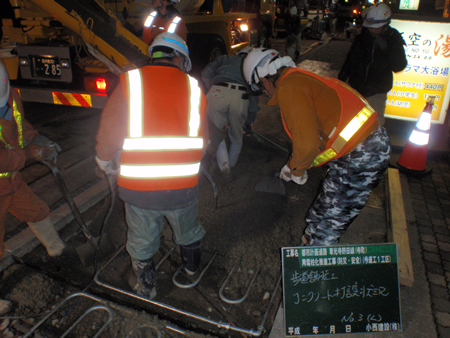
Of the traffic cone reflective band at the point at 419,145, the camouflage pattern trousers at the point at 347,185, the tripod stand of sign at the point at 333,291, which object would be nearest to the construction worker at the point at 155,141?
the tripod stand of sign at the point at 333,291

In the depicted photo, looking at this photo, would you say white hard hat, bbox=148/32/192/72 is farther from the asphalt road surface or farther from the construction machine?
the construction machine

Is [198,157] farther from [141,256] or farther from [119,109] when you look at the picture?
[141,256]

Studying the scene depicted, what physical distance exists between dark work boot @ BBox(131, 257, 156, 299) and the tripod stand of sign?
1.01 meters

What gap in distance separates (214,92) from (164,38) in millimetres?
1573

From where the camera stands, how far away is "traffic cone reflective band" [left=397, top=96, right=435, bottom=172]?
407cm

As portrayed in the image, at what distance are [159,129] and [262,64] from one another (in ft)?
3.32

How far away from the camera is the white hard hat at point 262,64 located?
2242mm

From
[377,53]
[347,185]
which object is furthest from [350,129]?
[377,53]

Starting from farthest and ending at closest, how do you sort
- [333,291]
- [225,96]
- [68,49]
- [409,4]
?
1. [409,4]
2. [68,49]
3. [225,96]
4. [333,291]

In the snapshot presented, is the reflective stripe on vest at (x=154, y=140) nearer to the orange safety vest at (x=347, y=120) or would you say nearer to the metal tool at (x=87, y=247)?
the orange safety vest at (x=347, y=120)

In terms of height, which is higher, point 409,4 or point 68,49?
point 409,4

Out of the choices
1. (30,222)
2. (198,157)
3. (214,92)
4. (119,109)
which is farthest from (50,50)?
(198,157)

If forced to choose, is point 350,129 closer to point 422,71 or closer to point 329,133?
point 329,133

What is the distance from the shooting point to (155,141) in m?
1.81
